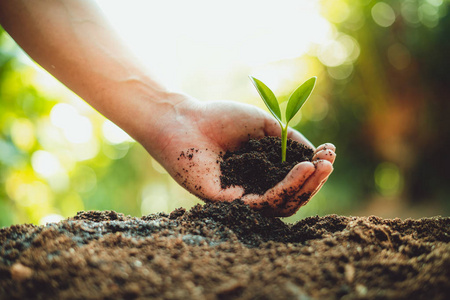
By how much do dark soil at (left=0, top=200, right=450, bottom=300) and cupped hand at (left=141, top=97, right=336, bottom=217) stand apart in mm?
166

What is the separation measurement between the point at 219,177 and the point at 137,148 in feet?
8.99

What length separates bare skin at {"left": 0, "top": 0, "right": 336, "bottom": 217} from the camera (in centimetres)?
110

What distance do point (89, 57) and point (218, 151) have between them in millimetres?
631

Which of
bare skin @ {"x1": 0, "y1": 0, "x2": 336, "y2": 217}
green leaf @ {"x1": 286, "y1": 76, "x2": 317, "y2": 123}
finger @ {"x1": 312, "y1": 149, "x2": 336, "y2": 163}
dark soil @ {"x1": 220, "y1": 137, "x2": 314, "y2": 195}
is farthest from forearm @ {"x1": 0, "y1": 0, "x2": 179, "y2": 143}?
finger @ {"x1": 312, "y1": 149, "x2": 336, "y2": 163}

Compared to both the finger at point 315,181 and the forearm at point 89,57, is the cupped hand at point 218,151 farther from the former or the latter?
the forearm at point 89,57

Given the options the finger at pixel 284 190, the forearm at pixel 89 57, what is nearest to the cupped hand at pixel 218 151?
the finger at pixel 284 190

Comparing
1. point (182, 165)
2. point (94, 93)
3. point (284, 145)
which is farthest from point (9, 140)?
point (284, 145)

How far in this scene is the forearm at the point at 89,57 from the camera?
1127 millimetres

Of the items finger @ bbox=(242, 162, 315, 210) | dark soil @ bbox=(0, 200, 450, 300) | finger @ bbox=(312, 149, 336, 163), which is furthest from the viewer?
finger @ bbox=(312, 149, 336, 163)

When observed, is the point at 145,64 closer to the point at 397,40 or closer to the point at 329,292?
the point at 329,292

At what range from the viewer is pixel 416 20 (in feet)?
10.6

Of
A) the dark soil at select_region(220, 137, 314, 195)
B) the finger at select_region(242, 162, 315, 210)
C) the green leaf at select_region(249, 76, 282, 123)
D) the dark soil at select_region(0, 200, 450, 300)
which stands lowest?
the dark soil at select_region(0, 200, 450, 300)

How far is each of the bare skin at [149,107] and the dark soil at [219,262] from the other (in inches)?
7.7

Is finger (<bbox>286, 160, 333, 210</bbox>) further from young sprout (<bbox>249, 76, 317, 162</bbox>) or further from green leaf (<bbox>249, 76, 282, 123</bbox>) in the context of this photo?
green leaf (<bbox>249, 76, 282, 123</bbox>)
